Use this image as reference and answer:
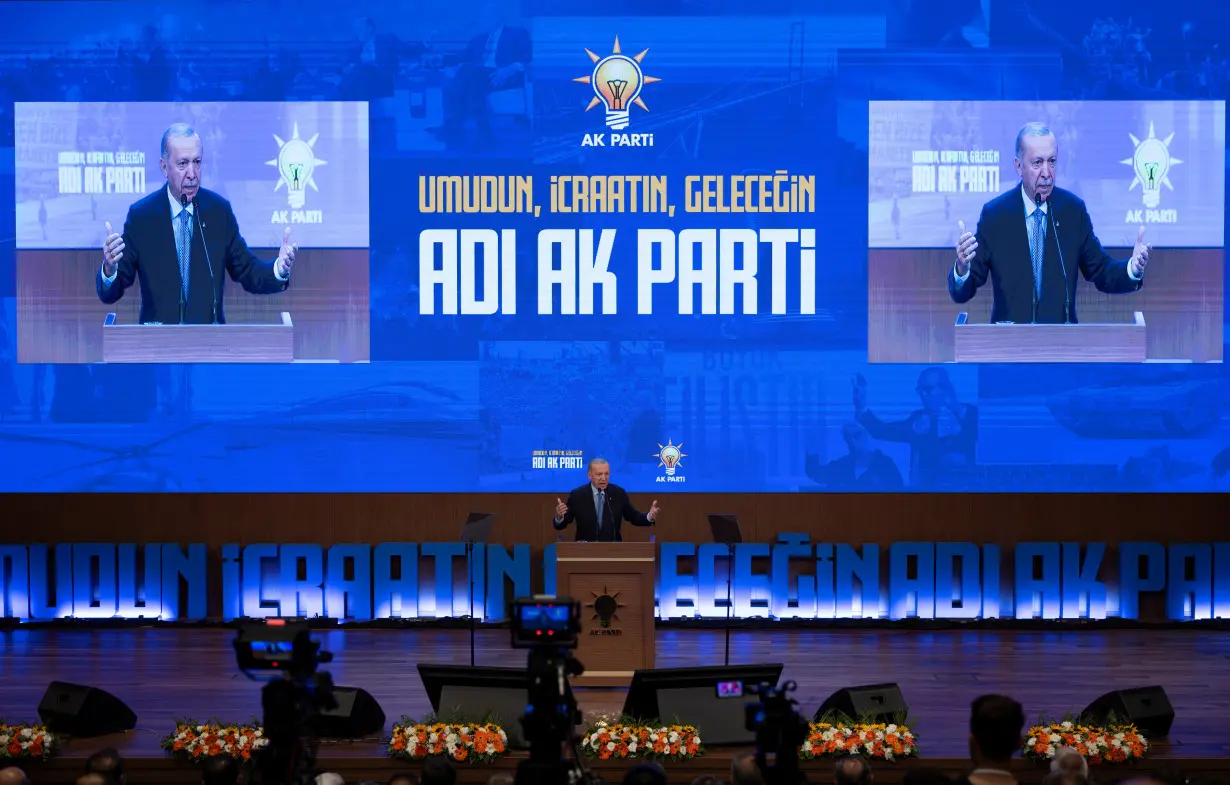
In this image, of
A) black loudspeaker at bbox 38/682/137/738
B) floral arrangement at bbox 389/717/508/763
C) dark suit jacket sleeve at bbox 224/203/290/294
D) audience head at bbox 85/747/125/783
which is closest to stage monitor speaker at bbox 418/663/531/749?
floral arrangement at bbox 389/717/508/763

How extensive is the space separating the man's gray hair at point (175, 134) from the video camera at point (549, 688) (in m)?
7.22

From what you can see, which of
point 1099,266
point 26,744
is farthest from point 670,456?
point 26,744

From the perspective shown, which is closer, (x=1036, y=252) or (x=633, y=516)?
(x=633, y=516)

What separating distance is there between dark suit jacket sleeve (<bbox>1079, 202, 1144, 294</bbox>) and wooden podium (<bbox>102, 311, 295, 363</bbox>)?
6.68 metres

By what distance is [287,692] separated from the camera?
16.0 feet

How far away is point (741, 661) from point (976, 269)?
394 centimetres

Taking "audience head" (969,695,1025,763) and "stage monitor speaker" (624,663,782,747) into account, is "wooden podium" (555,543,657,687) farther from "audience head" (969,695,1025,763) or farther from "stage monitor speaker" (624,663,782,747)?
"audience head" (969,695,1025,763)

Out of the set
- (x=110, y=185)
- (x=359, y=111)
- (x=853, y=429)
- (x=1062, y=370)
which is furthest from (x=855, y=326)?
(x=110, y=185)

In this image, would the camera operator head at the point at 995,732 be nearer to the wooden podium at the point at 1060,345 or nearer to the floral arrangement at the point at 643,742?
the floral arrangement at the point at 643,742

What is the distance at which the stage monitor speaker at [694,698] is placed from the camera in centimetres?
699

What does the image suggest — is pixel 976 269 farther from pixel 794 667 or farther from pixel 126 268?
pixel 126 268

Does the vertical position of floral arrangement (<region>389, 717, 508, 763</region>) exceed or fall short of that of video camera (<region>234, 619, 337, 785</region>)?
it falls short

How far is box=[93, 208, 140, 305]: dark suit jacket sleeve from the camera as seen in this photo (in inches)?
435

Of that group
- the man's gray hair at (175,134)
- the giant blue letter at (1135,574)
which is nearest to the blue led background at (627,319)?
the man's gray hair at (175,134)
